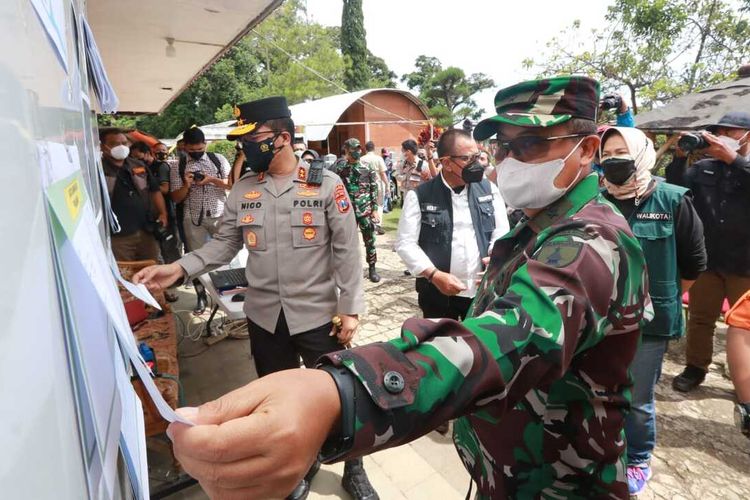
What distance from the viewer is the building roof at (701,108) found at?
13.8ft

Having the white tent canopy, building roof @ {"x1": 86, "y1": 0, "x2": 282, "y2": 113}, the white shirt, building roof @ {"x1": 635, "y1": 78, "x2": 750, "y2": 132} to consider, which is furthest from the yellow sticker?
the white tent canopy

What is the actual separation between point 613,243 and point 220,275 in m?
2.98

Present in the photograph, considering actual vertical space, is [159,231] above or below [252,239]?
below

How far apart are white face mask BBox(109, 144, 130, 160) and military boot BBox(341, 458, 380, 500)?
351cm

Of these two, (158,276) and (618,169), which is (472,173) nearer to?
(618,169)

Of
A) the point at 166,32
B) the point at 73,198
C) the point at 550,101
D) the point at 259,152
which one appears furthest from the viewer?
the point at 166,32

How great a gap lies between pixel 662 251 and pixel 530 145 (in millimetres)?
1732

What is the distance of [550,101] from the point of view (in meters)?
1.20

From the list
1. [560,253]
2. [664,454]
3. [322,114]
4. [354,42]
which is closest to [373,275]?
[664,454]

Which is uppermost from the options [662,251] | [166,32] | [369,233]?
[166,32]

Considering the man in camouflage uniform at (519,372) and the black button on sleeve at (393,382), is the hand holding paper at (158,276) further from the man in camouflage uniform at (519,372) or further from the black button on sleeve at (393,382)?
the black button on sleeve at (393,382)

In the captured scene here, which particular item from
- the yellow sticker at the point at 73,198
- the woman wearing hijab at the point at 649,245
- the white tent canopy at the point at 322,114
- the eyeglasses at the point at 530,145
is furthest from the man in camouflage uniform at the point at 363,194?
the white tent canopy at the point at 322,114

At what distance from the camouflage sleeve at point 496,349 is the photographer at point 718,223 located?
9.13 feet

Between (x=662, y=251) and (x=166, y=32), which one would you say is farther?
(x=166, y=32)
